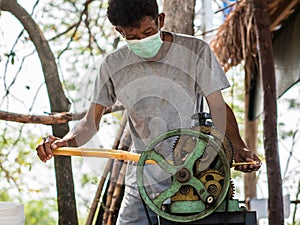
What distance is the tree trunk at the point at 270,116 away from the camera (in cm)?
491

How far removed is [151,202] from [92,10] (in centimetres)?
640

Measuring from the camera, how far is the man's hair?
291 centimetres

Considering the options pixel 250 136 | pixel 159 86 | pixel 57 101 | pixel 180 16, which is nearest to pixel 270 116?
pixel 180 16

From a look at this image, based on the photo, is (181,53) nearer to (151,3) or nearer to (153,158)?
(151,3)

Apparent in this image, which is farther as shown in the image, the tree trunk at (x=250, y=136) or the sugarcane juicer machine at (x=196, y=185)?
the tree trunk at (x=250, y=136)

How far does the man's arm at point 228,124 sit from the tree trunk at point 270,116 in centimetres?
210

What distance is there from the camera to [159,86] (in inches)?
122

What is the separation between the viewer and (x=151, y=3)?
2963 mm

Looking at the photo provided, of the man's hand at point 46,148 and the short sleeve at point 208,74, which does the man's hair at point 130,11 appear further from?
the man's hand at point 46,148

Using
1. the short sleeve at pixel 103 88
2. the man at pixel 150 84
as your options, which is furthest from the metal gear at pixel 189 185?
the short sleeve at pixel 103 88

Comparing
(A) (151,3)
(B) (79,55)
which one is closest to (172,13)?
(A) (151,3)

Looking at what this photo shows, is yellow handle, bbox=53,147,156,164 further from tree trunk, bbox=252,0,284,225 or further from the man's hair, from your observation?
tree trunk, bbox=252,0,284,225

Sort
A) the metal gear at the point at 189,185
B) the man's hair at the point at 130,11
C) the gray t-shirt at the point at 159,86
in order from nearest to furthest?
the metal gear at the point at 189,185, the man's hair at the point at 130,11, the gray t-shirt at the point at 159,86

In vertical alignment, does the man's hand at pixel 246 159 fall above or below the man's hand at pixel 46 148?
below
